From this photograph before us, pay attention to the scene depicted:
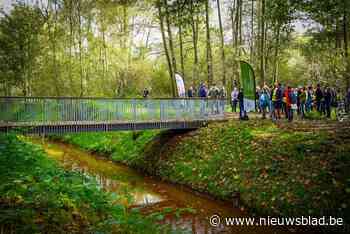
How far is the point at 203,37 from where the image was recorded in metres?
37.3

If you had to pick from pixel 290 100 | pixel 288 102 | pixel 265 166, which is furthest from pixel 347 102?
pixel 265 166

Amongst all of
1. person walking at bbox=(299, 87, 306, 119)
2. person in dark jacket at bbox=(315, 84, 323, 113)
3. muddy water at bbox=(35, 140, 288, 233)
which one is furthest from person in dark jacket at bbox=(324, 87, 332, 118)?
muddy water at bbox=(35, 140, 288, 233)

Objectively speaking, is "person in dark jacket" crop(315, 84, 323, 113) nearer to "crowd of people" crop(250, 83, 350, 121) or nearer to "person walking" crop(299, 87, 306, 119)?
"crowd of people" crop(250, 83, 350, 121)

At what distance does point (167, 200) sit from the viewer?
1397 centimetres

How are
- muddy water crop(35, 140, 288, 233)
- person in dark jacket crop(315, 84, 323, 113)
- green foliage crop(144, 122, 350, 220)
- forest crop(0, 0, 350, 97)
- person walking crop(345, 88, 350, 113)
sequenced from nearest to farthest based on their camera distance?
green foliage crop(144, 122, 350, 220)
muddy water crop(35, 140, 288, 233)
person walking crop(345, 88, 350, 113)
person in dark jacket crop(315, 84, 323, 113)
forest crop(0, 0, 350, 97)

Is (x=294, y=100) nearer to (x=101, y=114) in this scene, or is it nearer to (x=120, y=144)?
(x=101, y=114)

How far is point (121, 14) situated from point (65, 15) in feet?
18.9

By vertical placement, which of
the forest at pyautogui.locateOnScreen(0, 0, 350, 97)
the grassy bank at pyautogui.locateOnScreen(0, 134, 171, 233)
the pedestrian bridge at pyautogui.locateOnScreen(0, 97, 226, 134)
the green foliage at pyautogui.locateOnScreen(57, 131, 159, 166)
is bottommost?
the green foliage at pyautogui.locateOnScreen(57, 131, 159, 166)

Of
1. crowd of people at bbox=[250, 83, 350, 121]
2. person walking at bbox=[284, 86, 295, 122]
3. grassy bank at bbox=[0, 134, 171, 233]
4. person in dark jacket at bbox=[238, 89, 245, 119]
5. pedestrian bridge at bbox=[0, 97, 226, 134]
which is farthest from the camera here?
person in dark jacket at bbox=[238, 89, 245, 119]

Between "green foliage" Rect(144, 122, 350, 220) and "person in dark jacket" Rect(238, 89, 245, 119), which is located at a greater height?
"person in dark jacket" Rect(238, 89, 245, 119)

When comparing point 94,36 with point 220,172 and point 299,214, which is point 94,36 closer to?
point 220,172

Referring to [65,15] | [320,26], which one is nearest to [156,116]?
[320,26]

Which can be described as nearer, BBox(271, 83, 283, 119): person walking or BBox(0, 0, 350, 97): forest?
BBox(271, 83, 283, 119): person walking

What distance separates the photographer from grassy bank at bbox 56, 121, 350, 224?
33.9 ft
